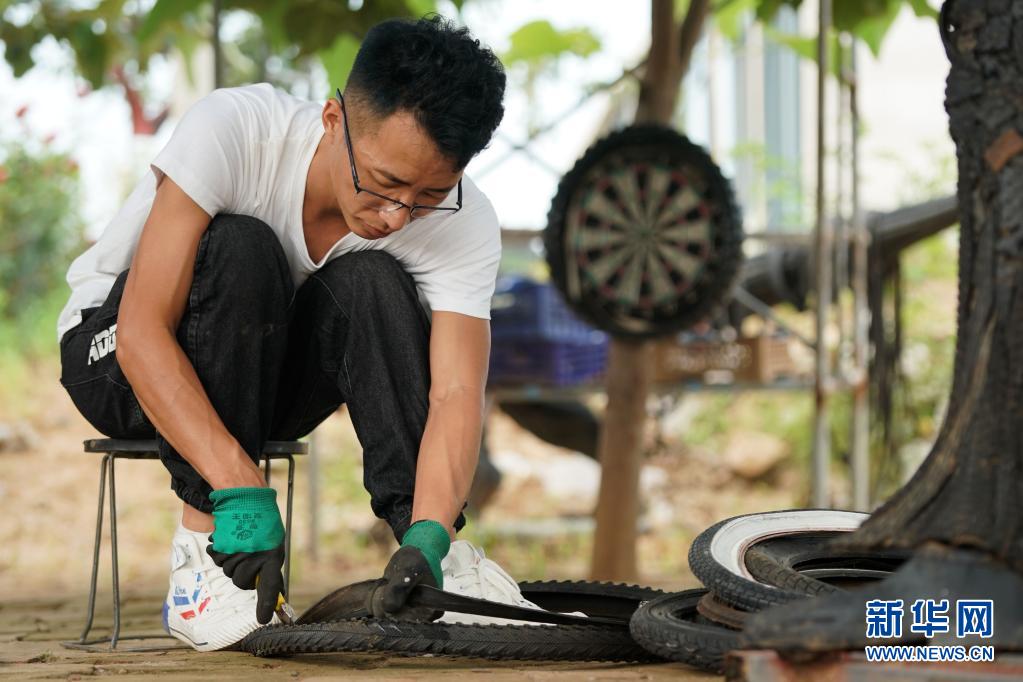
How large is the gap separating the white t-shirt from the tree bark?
199 cm

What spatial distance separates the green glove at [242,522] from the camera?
5.41 feet

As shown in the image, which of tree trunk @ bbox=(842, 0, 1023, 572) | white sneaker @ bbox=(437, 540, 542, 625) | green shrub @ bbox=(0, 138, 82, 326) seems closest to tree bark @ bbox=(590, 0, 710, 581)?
white sneaker @ bbox=(437, 540, 542, 625)

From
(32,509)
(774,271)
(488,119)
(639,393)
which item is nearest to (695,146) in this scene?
(639,393)

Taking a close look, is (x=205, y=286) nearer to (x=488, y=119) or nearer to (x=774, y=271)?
(x=488, y=119)

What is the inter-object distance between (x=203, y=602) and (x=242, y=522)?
0.66 ft

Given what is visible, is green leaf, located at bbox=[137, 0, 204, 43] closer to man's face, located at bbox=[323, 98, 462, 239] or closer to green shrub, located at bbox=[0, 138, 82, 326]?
man's face, located at bbox=[323, 98, 462, 239]

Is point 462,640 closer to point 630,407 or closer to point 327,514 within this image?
point 630,407

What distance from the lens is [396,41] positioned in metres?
1.76

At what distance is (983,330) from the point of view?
49.9 inches

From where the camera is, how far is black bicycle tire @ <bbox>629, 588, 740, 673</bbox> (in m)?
1.42

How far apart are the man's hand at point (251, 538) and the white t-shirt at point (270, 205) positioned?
0.45 m

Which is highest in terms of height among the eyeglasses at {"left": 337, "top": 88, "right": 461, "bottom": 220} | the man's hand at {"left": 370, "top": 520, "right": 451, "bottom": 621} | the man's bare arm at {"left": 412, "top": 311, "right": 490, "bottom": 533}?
the eyeglasses at {"left": 337, "top": 88, "right": 461, "bottom": 220}

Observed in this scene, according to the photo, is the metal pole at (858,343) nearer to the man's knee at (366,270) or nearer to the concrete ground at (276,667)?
the man's knee at (366,270)

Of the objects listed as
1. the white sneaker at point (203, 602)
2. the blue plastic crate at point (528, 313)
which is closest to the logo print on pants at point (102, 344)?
the white sneaker at point (203, 602)
